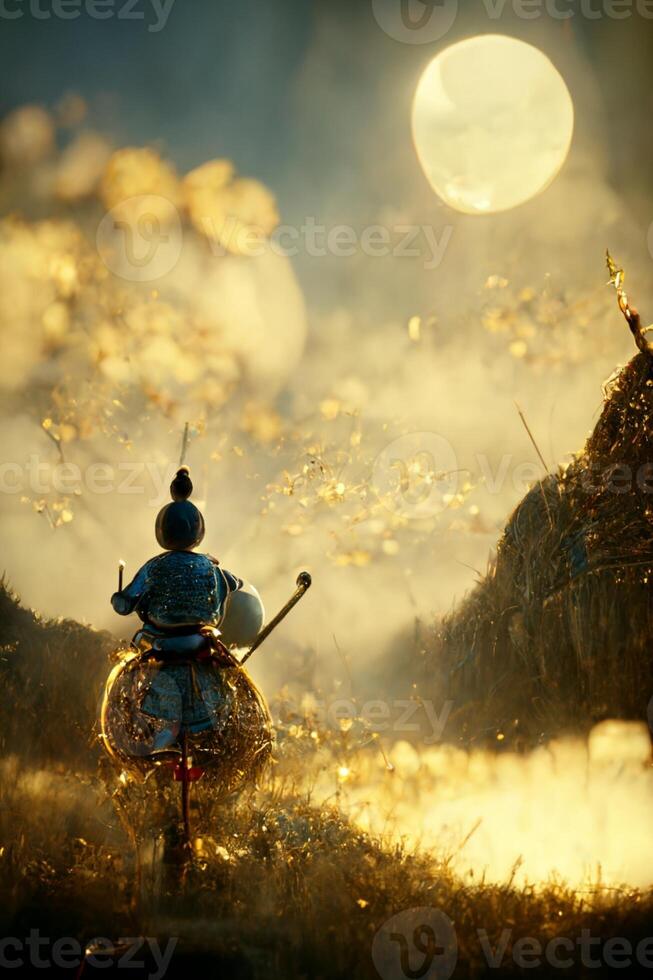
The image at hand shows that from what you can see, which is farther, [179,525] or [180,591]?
[179,525]

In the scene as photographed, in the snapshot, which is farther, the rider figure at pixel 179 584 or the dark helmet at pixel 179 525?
the dark helmet at pixel 179 525

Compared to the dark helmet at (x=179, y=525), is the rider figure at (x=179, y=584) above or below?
below

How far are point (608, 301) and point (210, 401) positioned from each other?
18.6 feet

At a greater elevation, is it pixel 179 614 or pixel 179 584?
pixel 179 584

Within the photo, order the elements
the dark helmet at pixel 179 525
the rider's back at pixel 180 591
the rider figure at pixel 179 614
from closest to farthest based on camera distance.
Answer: the rider figure at pixel 179 614, the rider's back at pixel 180 591, the dark helmet at pixel 179 525

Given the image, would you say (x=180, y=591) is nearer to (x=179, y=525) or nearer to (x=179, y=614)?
(x=179, y=614)

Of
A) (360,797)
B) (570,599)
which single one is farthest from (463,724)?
(570,599)

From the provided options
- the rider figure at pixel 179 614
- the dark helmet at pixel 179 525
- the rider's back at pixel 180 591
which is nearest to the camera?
the rider figure at pixel 179 614

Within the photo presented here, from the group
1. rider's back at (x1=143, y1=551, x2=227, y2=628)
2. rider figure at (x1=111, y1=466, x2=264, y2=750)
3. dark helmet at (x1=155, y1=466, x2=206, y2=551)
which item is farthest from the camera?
dark helmet at (x1=155, y1=466, x2=206, y2=551)

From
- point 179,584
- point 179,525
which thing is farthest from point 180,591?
point 179,525

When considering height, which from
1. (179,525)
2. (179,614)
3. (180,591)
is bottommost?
(179,614)

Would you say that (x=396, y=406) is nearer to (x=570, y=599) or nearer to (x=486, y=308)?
(x=486, y=308)

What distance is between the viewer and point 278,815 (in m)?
5.86

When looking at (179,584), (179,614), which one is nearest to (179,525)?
(179,584)
